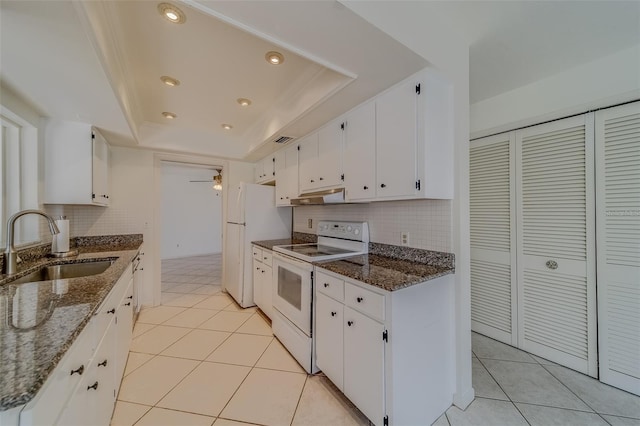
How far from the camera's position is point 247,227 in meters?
3.34

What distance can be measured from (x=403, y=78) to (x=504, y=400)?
7.77ft

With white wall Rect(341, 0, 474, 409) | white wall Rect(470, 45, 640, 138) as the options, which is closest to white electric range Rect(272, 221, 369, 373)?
white wall Rect(341, 0, 474, 409)

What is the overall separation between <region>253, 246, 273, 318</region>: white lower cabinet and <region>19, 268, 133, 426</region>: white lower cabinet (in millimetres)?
1347

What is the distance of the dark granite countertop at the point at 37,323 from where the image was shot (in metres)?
0.57

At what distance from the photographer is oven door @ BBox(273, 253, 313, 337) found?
6.55ft

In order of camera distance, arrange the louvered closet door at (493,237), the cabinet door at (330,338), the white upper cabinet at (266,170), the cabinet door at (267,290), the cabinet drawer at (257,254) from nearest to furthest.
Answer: the cabinet door at (330,338), the louvered closet door at (493,237), the cabinet door at (267,290), the cabinet drawer at (257,254), the white upper cabinet at (266,170)

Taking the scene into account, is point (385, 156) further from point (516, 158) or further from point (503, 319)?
point (503, 319)

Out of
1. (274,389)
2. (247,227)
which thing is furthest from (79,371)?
(247,227)

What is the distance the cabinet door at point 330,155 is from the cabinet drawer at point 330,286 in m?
0.88

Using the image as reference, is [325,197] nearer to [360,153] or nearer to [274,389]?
[360,153]

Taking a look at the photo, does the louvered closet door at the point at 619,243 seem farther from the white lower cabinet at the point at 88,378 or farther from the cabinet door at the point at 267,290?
the white lower cabinet at the point at 88,378

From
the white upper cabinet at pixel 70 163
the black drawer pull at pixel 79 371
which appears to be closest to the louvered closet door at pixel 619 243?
the black drawer pull at pixel 79 371

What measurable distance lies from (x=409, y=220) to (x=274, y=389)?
1.66m

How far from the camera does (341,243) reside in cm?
260
